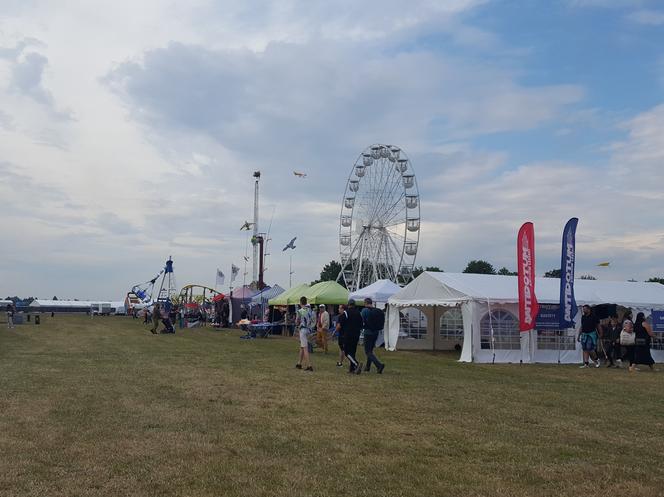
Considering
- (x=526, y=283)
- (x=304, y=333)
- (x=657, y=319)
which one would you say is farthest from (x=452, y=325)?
(x=304, y=333)

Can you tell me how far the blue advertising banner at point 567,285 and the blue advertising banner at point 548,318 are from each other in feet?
0.75

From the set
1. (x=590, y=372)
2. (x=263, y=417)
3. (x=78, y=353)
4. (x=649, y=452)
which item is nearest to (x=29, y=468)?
(x=263, y=417)

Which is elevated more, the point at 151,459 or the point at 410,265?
the point at 410,265

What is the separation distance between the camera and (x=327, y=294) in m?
31.1

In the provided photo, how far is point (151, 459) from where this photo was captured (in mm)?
6027

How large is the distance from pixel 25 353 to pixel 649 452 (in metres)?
15.3

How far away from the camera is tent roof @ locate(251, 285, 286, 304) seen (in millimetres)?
40531

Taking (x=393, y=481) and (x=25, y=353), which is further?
(x=25, y=353)

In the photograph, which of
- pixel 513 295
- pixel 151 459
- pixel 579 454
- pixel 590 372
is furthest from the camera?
pixel 513 295

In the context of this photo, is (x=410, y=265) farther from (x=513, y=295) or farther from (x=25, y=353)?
(x=25, y=353)

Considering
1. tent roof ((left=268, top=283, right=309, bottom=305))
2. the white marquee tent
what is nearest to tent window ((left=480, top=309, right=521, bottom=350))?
the white marquee tent

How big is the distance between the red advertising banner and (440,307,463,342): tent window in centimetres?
648

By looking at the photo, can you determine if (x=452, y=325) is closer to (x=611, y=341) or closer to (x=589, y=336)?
(x=611, y=341)

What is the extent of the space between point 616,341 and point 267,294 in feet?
82.4
